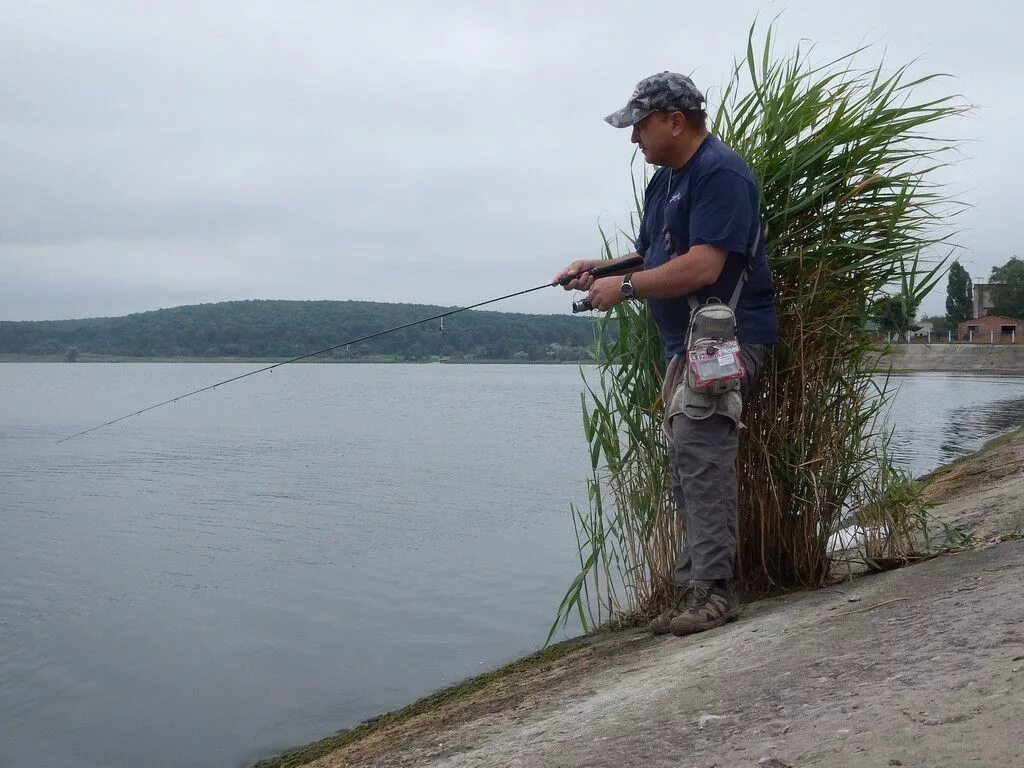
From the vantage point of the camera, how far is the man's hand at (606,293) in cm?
356

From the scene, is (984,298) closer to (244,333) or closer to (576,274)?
(244,333)

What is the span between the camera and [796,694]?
253cm

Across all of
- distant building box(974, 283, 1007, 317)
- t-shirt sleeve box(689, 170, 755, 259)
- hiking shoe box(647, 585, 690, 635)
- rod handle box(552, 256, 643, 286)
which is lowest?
hiking shoe box(647, 585, 690, 635)

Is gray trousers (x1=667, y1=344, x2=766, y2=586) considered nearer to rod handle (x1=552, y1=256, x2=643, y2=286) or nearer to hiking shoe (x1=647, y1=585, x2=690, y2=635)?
hiking shoe (x1=647, y1=585, x2=690, y2=635)

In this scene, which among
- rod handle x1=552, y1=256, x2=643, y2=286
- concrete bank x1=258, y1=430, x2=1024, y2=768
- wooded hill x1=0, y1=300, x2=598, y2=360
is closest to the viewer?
concrete bank x1=258, y1=430, x2=1024, y2=768

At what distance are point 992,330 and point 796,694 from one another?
82566mm

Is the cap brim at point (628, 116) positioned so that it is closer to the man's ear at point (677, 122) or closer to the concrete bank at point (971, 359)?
the man's ear at point (677, 122)

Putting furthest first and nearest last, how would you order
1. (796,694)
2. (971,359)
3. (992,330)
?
(992,330) → (971,359) → (796,694)

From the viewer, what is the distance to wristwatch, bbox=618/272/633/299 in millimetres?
3523

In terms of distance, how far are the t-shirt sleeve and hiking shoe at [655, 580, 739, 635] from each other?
130 cm

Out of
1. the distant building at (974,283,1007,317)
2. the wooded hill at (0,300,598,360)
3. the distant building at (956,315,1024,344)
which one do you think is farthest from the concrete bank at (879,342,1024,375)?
the wooded hill at (0,300,598,360)

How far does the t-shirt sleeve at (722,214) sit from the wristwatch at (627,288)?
251mm

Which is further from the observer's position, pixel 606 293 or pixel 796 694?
pixel 606 293

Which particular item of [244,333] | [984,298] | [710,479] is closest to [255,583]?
[710,479]
